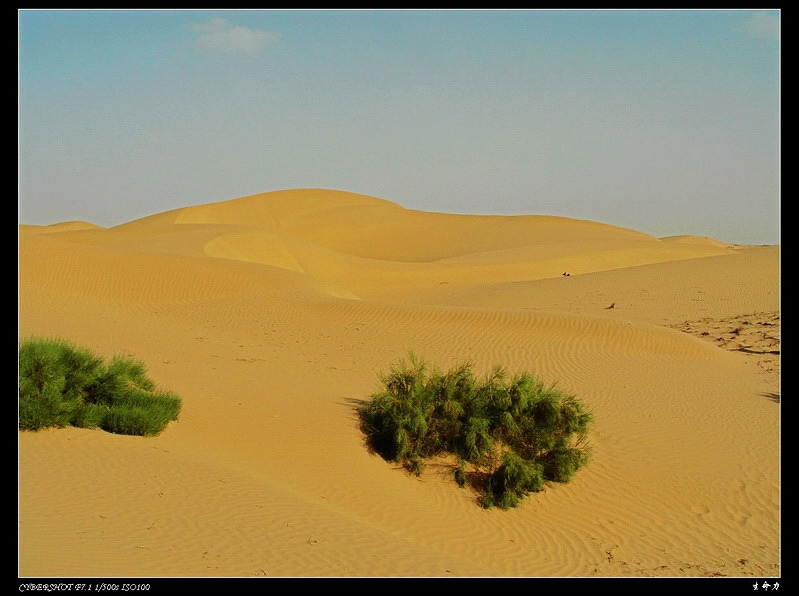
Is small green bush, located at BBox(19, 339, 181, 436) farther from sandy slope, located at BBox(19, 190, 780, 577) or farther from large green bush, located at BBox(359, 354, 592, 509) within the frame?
large green bush, located at BBox(359, 354, 592, 509)

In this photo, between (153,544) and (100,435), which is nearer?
(153,544)

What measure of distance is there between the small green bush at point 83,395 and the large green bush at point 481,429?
10.5ft

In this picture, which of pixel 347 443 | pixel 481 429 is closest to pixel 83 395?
pixel 347 443

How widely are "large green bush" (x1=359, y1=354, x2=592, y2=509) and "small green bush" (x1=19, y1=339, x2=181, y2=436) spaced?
3193 millimetres

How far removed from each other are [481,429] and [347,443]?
1.96 metres

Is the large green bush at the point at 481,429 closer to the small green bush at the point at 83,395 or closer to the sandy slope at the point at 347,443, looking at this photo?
the sandy slope at the point at 347,443

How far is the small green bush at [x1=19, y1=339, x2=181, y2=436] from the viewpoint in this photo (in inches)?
364

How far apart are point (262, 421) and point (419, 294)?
1060 inches

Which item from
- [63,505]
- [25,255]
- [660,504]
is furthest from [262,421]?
[25,255]

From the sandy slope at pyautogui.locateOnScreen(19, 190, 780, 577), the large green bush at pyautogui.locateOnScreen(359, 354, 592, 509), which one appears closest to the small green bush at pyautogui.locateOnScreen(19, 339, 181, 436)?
the sandy slope at pyautogui.locateOnScreen(19, 190, 780, 577)

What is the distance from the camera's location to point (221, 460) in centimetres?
966

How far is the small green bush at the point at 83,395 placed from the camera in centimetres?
923
